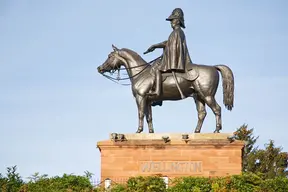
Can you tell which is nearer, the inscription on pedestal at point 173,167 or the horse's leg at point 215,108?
the inscription on pedestal at point 173,167

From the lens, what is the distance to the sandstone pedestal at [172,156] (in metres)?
31.7

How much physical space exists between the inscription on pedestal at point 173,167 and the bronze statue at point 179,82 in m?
1.42

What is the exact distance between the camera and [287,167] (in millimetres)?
46312

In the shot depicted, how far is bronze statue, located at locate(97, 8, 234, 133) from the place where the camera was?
106 feet

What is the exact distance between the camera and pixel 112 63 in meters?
33.8

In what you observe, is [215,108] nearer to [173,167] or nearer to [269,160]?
[173,167]

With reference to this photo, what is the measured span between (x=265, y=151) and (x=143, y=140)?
50.5 feet

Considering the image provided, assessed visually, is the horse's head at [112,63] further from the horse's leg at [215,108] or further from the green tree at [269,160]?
the green tree at [269,160]

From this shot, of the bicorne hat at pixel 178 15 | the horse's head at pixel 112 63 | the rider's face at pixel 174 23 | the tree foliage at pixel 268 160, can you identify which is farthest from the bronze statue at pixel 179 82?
the tree foliage at pixel 268 160

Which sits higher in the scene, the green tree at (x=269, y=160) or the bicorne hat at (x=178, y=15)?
the bicorne hat at (x=178, y=15)

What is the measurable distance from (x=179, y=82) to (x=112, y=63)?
2957 millimetres

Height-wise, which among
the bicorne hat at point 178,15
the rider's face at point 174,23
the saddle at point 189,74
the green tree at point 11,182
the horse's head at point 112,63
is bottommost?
the green tree at point 11,182

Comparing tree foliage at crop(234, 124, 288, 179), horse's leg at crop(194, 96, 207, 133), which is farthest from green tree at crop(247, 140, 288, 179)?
horse's leg at crop(194, 96, 207, 133)

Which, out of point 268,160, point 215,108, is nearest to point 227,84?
point 215,108
